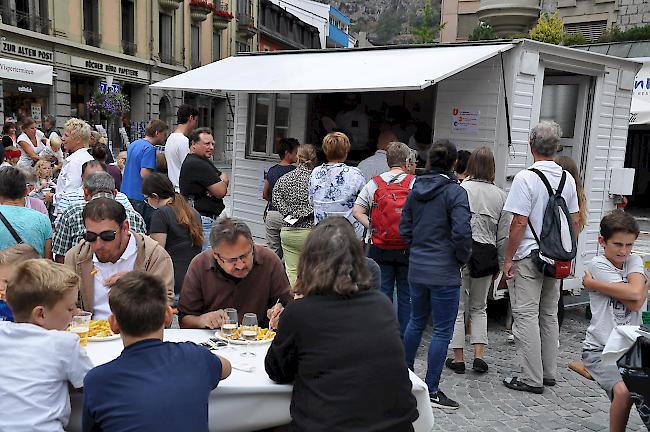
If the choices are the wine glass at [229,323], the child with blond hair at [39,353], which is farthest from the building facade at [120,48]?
the child with blond hair at [39,353]

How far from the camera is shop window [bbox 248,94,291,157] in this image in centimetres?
843

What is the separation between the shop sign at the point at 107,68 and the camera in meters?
22.1

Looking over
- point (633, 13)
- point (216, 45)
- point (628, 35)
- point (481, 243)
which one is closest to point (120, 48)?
point (216, 45)

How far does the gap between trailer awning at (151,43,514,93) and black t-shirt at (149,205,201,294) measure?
7.27ft

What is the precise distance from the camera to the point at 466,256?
13.2 ft

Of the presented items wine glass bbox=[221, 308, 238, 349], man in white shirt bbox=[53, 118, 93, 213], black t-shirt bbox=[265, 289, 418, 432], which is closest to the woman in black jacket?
black t-shirt bbox=[265, 289, 418, 432]

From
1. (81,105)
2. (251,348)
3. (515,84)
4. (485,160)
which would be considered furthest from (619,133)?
(81,105)

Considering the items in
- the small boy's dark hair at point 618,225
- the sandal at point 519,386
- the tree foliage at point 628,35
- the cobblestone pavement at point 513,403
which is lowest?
the cobblestone pavement at point 513,403

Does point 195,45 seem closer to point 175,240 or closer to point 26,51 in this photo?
point 26,51

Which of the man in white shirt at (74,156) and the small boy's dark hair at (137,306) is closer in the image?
the small boy's dark hair at (137,306)

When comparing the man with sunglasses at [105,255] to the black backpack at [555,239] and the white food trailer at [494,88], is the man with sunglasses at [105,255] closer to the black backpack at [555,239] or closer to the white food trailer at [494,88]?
the black backpack at [555,239]

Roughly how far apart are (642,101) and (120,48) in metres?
19.8

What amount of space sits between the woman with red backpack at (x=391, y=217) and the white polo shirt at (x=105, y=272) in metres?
2.03

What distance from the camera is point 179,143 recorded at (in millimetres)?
6645
